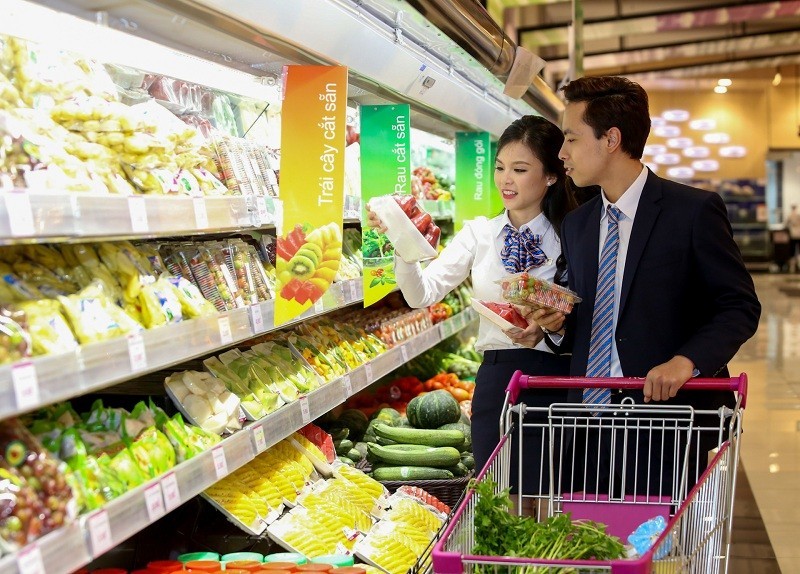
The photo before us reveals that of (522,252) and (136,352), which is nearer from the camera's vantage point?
(136,352)

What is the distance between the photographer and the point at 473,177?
6.04m

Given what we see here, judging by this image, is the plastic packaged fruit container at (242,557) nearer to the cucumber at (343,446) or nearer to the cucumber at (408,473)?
the cucumber at (408,473)

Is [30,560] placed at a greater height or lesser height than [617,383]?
lesser

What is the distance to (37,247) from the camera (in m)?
2.45

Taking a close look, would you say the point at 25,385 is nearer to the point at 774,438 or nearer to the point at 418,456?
the point at 418,456

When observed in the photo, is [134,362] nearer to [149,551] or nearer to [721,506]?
[149,551]

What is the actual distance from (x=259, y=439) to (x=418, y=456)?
138 centimetres

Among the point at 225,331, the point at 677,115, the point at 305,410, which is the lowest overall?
the point at 305,410

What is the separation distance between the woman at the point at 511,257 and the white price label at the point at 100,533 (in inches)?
60.9

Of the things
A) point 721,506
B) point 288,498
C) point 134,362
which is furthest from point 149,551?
point 721,506

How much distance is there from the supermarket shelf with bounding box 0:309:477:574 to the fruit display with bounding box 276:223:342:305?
0.39 metres

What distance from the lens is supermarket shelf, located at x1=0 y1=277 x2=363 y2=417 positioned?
1.83 m

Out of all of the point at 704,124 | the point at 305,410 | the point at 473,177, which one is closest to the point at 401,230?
the point at 305,410

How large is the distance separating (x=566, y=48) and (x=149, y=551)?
12.1 m
